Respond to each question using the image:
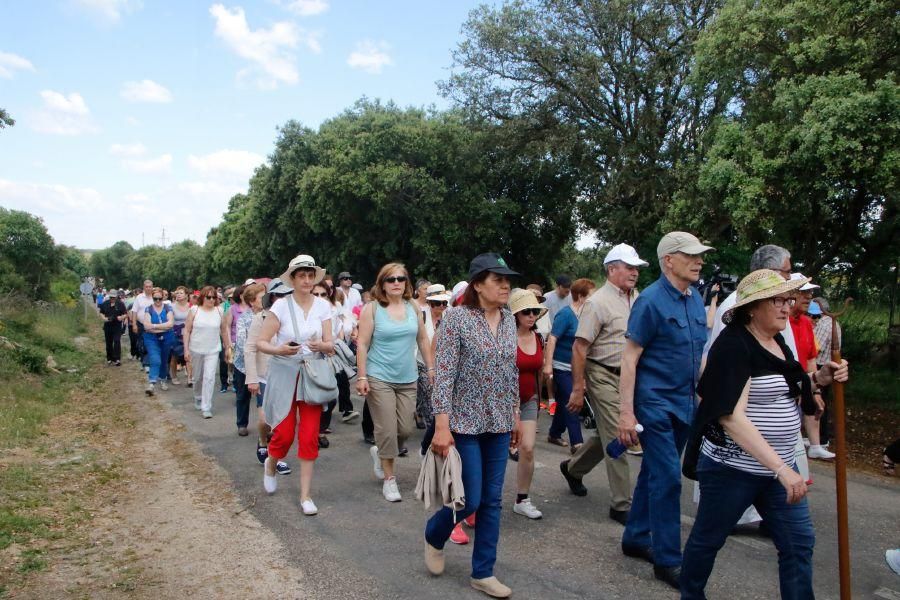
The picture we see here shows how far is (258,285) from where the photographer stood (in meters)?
9.26

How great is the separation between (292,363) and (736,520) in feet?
12.0

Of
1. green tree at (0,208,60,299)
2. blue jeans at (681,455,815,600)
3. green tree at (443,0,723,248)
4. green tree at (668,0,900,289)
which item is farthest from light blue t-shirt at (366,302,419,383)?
green tree at (0,208,60,299)

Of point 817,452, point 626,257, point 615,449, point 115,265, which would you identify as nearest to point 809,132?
point 817,452

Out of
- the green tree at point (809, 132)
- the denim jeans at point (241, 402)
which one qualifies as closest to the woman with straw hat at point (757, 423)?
the denim jeans at point (241, 402)

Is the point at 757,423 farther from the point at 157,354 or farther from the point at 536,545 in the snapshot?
the point at 157,354

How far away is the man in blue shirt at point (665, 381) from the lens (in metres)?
4.11

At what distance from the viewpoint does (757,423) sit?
124 inches

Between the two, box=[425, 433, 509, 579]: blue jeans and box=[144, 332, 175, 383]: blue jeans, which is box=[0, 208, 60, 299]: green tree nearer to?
box=[144, 332, 175, 383]: blue jeans

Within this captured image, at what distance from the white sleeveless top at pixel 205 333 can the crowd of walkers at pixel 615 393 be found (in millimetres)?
3733

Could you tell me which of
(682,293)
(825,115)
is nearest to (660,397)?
(682,293)

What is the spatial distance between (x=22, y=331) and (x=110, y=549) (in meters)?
17.3

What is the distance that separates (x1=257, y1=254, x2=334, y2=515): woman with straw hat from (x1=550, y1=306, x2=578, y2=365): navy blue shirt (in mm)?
2406

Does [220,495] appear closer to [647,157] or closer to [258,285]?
[258,285]

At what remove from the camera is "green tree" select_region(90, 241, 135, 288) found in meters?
139
